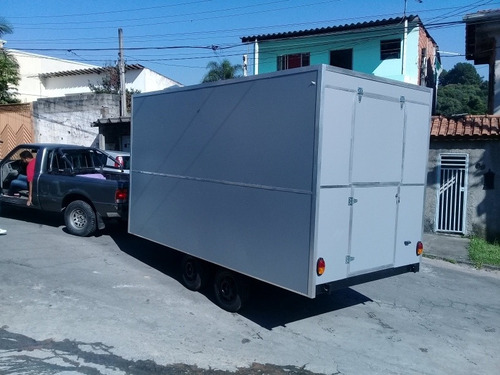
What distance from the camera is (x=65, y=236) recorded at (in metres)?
10.0

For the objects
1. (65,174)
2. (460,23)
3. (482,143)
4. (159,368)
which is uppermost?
(460,23)

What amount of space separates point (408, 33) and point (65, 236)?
787 inches

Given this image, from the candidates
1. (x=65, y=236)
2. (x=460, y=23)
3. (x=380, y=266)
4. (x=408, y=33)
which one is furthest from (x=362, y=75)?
(x=408, y=33)

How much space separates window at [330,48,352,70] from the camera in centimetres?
2597

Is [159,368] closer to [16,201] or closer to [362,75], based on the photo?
[362,75]

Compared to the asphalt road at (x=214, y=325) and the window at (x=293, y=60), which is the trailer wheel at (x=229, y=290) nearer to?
the asphalt road at (x=214, y=325)

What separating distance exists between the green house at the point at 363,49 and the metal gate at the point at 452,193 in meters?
12.7

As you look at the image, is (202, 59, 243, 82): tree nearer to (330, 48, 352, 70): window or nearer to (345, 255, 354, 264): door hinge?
(330, 48, 352, 70): window

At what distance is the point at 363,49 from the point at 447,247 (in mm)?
16545

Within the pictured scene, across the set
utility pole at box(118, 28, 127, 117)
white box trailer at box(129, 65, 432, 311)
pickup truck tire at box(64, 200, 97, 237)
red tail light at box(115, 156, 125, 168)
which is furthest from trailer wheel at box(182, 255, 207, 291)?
utility pole at box(118, 28, 127, 117)

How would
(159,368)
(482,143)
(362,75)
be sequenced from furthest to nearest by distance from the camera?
(482,143), (362,75), (159,368)

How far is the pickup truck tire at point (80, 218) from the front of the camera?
9.75 metres

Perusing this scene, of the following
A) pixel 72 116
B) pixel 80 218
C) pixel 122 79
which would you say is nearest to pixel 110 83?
pixel 72 116

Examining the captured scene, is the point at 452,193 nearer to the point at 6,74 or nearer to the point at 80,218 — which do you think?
the point at 80,218
